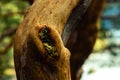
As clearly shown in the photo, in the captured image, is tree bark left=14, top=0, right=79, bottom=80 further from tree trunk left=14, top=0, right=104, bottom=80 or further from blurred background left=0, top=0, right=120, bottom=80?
blurred background left=0, top=0, right=120, bottom=80

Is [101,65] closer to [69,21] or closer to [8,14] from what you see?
[8,14]

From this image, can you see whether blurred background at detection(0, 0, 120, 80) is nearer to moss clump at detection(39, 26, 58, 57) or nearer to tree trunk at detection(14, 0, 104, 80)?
tree trunk at detection(14, 0, 104, 80)

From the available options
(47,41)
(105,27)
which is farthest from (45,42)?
(105,27)

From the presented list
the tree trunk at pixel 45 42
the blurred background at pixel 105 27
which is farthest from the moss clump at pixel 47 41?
the blurred background at pixel 105 27

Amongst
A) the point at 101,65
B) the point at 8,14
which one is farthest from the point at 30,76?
the point at 101,65

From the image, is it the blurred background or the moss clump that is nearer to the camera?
the moss clump

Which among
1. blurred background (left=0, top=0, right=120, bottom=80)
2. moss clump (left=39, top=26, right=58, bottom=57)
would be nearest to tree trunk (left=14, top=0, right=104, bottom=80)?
moss clump (left=39, top=26, right=58, bottom=57)

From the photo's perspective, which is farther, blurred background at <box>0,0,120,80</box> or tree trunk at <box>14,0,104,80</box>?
blurred background at <box>0,0,120,80</box>

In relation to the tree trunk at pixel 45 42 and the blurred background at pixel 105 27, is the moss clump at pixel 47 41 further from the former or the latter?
the blurred background at pixel 105 27
